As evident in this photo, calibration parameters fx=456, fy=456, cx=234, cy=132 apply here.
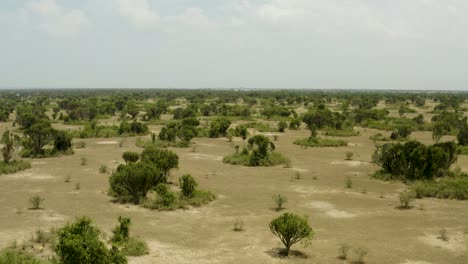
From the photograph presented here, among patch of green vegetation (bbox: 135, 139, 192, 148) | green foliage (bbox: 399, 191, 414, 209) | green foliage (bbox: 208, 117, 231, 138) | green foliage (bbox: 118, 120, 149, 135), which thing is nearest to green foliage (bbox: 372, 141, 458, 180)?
green foliage (bbox: 399, 191, 414, 209)

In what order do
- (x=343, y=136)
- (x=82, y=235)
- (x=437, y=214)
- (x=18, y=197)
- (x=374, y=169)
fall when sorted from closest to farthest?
(x=82, y=235) < (x=437, y=214) < (x=18, y=197) < (x=374, y=169) < (x=343, y=136)

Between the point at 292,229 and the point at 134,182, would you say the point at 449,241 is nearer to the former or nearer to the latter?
the point at 292,229

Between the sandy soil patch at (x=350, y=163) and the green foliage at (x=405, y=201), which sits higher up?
the green foliage at (x=405, y=201)

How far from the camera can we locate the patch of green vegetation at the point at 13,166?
31.2m

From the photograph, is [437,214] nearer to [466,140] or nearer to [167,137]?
[466,140]

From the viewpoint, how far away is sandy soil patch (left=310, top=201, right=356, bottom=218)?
2175 centimetres

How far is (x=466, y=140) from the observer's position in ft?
144

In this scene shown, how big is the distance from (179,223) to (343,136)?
37470 millimetres

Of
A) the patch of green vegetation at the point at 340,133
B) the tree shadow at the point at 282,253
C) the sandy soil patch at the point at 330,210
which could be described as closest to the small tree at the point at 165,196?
the sandy soil patch at the point at 330,210

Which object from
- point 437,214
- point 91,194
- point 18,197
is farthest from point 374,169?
point 18,197

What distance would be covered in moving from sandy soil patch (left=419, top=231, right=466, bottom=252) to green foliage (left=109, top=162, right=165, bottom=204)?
13.6 meters

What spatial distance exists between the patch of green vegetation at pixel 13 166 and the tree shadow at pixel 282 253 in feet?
72.7

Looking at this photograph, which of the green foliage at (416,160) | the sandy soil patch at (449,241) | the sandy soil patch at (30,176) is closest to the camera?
the sandy soil patch at (449,241)

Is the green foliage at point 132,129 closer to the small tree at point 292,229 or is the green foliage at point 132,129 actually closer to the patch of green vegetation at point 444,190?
the patch of green vegetation at point 444,190
